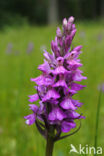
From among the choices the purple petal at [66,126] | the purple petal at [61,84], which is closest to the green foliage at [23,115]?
the purple petal at [66,126]

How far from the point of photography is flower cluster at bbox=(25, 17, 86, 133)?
120 cm

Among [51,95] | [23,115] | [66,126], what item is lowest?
[66,126]

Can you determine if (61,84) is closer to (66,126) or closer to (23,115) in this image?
(66,126)

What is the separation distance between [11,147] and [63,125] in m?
1.66

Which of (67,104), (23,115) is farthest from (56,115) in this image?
(23,115)

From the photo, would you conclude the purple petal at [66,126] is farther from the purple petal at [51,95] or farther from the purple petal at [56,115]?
the purple petal at [51,95]

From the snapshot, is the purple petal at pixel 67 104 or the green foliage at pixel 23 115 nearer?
the purple petal at pixel 67 104

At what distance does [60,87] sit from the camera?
49.0 inches

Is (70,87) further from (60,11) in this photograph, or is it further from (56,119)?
(60,11)

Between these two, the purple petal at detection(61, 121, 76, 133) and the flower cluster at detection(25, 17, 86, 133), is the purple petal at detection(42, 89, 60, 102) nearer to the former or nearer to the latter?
the flower cluster at detection(25, 17, 86, 133)

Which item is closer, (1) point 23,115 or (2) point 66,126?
(2) point 66,126

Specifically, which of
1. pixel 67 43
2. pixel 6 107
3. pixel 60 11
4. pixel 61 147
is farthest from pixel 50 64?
pixel 60 11

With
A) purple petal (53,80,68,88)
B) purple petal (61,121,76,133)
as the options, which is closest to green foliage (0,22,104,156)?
purple petal (61,121,76,133)

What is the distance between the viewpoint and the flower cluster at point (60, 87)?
3.93 ft
